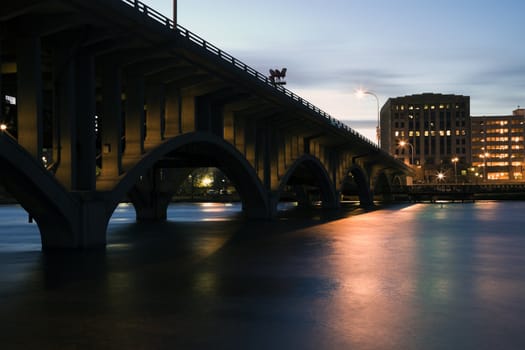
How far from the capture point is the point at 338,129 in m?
67.6

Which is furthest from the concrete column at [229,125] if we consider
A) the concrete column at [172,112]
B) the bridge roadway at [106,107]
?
the concrete column at [172,112]

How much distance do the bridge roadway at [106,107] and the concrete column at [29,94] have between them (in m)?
0.04

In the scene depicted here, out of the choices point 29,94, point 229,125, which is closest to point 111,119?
point 29,94

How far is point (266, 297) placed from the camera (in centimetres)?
1530

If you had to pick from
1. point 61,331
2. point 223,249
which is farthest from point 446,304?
point 223,249

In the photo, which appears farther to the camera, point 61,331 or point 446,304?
point 446,304

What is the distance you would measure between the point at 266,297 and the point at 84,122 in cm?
1494

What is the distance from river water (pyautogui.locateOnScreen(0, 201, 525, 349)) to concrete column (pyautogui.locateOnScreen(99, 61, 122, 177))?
12.5ft

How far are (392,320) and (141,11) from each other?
727 inches

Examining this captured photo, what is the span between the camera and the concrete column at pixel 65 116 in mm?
25953

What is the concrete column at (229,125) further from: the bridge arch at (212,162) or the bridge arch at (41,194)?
the bridge arch at (41,194)

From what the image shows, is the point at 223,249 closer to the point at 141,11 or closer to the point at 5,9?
the point at 141,11

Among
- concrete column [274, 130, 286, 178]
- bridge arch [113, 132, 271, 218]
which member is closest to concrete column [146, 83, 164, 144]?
bridge arch [113, 132, 271, 218]

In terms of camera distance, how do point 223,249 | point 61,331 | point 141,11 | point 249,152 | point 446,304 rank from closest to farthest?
point 61,331 < point 446,304 < point 141,11 < point 223,249 < point 249,152
